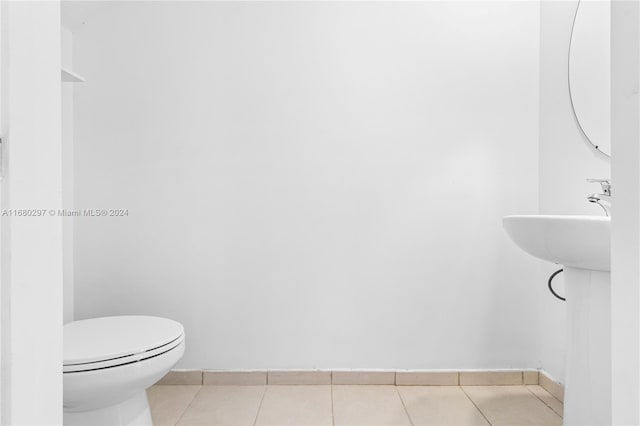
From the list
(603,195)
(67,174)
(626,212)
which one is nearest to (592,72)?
(603,195)

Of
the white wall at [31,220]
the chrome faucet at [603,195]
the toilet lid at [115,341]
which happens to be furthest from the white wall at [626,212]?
the toilet lid at [115,341]

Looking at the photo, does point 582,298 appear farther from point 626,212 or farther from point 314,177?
point 314,177

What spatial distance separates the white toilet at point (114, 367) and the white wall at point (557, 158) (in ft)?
4.94

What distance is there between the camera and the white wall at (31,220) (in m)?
0.54

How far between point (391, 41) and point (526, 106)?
0.67 m

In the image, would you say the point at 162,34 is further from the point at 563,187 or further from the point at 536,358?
the point at 536,358

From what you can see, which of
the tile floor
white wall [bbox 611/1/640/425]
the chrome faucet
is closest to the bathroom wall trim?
the tile floor

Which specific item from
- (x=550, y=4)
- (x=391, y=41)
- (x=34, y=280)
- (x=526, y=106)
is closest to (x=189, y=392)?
(x=34, y=280)

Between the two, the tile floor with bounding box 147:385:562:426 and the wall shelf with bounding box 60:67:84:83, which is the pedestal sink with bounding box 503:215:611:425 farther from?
the wall shelf with bounding box 60:67:84:83

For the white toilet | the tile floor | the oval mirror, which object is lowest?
the tile floor

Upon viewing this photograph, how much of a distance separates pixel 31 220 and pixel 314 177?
143 centimetres

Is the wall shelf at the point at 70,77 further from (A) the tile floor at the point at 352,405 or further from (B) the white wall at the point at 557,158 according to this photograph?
(B) the white wall at the point at 557,158

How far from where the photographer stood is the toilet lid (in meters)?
1.20

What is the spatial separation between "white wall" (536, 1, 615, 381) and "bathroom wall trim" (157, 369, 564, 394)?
176mm
